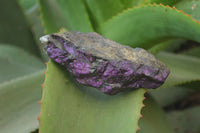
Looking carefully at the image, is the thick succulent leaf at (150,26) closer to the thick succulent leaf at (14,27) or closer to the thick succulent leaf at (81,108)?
the thick succulent leaf at (81,108)

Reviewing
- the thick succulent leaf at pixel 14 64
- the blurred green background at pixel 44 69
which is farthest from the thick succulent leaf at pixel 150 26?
the thick succulent leaf at pixel 14 64

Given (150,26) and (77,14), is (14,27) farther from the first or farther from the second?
(150,26)

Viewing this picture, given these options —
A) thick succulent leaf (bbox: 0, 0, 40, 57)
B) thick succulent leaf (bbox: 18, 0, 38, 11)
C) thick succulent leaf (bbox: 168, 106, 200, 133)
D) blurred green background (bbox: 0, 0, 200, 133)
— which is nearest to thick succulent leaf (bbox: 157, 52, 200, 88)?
blurred green background (bbox: 0, 0, 200, 133)

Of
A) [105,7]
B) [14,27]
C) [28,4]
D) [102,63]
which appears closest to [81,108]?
[102,63]

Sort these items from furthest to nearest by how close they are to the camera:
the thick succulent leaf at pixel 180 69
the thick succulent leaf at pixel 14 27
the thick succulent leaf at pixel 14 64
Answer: the thick succulent leaf at pixel 14 27, the thick succulent leaf at pixel 14 64, the thick succulent leaf at pixel 180 69

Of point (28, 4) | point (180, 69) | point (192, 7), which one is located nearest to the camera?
point (192, 7)

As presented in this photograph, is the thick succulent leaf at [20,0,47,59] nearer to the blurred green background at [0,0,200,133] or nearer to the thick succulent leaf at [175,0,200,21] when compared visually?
the blurred green background at [0,0,200,133]
